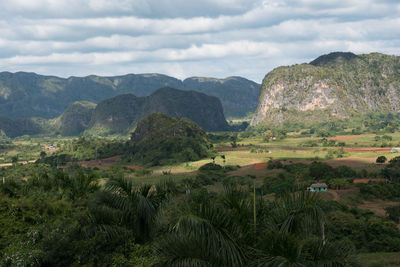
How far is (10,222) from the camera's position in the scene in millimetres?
18969

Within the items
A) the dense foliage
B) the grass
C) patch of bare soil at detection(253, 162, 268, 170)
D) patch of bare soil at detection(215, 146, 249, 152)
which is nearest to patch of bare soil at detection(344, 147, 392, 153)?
patch of bare soil at detection(215, 146, 249, 152)

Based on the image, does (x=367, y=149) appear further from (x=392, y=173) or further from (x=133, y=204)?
(x=133, y=204)

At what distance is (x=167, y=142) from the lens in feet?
484

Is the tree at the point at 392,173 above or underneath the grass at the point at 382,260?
underneath

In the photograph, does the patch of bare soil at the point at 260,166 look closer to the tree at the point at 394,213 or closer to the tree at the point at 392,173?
the tree at the point at 392,173

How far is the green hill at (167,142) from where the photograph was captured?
13688 centimetres

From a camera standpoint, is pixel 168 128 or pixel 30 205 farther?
pixel 168 128

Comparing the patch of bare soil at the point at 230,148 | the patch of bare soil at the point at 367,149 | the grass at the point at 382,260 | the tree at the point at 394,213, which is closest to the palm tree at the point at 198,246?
the grass at the point at 382,260

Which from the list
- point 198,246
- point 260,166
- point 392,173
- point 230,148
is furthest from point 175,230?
point 230,148

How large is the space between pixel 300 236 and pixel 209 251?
91.2 inches

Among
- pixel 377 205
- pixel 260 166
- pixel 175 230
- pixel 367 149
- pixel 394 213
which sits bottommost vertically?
pixel 260 166

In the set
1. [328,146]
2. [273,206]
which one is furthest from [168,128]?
[273,206]

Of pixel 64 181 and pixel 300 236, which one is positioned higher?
pixel 300 236

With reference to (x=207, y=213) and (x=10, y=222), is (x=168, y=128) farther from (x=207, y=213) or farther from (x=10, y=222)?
(x=207, y=213)
